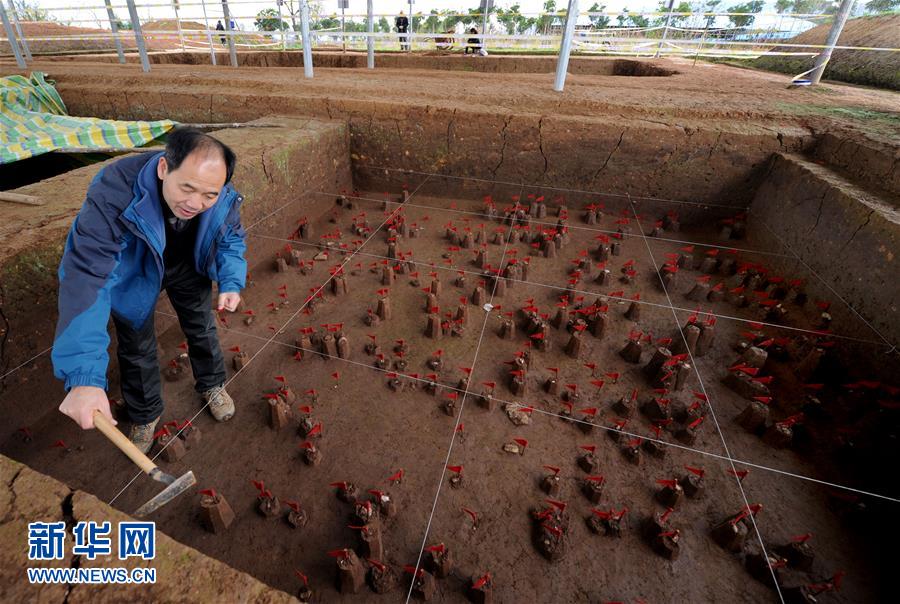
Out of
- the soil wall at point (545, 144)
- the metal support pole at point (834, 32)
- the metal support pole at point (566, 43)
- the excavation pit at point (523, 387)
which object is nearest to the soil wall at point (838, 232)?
the excavation pit at point (523, 387)

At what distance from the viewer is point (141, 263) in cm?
189

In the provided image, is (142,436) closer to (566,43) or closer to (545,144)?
(545,144)

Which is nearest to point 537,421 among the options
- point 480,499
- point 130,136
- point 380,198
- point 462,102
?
point 480,499

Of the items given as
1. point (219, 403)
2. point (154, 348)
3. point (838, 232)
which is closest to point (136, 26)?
point (154, 348)

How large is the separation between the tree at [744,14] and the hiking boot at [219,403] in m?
10.6

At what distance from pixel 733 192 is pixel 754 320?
6.50 ft

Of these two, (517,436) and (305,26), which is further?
(305,26)

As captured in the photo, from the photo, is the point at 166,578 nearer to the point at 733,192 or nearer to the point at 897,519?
the point at 897,519

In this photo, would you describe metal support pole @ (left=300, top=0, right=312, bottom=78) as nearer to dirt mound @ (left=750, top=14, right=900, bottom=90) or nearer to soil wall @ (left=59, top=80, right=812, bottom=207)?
soil wall @ (left=59, top=80, right=812, bottom=207)

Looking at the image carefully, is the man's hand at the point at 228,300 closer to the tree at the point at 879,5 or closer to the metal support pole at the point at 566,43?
the metal support pole at the point at 566,43

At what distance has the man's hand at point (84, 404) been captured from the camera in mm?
1426

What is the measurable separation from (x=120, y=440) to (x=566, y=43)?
6.43 meters

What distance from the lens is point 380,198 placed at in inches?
209

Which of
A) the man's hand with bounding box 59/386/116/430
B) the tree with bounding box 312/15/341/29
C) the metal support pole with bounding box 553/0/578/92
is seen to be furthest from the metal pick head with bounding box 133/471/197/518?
the tree with bounding box 312/15/341/29
